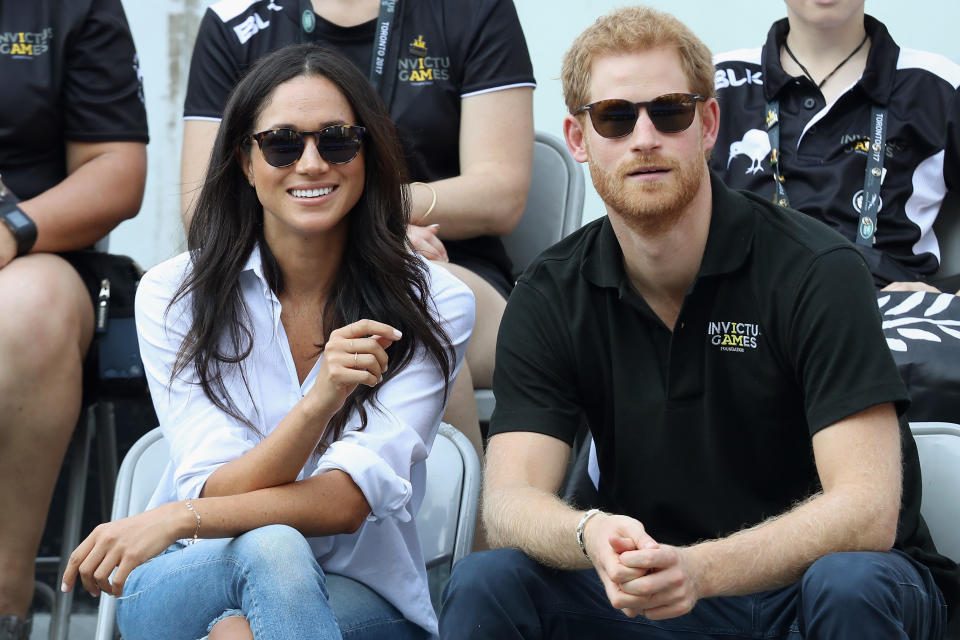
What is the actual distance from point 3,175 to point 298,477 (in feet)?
4.49

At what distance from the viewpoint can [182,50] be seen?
15.0ft

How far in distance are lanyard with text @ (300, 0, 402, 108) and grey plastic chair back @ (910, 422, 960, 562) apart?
1523mm

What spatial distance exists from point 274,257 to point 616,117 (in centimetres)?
74

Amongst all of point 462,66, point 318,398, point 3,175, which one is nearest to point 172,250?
point 3,175

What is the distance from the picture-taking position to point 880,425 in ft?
7.16

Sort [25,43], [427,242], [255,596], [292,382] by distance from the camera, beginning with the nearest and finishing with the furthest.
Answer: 1. [255,596]
2. [292,382]
3. [427,242]
4. [25,43]

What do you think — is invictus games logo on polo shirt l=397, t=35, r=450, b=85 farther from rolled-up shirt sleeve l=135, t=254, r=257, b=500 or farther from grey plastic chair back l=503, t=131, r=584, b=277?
rolled-up shirt sleeve l=135, t=254, r=257, b=500

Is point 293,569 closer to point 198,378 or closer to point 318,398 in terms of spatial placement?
point 318,398

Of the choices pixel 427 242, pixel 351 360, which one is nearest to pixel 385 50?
pixel 427 242

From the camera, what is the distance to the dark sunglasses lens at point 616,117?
2.43m

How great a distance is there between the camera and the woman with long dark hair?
2.18m

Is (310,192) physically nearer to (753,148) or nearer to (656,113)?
(656,113)

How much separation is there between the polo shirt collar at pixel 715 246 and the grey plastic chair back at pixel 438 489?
0.51 m

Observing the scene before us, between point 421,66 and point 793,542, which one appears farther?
point 421,66
